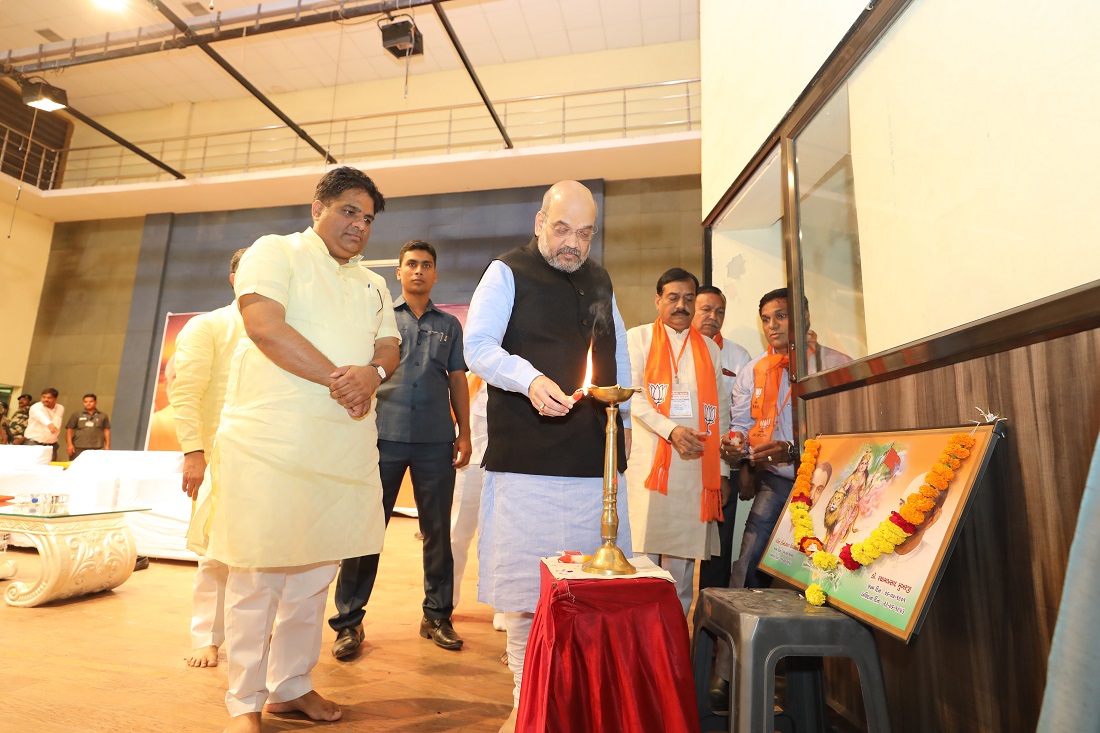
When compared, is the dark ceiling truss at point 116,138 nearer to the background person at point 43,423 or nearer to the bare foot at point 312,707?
the background person at point 43,423

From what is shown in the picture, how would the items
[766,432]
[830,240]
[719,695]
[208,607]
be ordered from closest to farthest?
1. [719,695]
2. [830,240]
3. [208,607]
4. [766,432]

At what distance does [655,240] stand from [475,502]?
541 centimetres

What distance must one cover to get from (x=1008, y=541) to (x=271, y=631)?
6.12 ft

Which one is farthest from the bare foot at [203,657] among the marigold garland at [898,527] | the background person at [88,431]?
the background person at [88,431]

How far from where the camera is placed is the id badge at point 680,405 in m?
2.85

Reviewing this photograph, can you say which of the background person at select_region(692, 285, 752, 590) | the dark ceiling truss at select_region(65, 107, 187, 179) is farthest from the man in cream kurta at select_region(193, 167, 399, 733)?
the dark ceiling truss at select_region(65, 107, 187, 179)

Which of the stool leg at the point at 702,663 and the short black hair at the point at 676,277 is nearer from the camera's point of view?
the stool leg at the point at 702,663

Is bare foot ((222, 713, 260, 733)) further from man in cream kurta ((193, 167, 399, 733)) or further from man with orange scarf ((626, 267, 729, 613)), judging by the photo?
man with orange scarf ((626, 267, 729, 613))

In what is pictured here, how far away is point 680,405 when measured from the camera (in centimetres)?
286

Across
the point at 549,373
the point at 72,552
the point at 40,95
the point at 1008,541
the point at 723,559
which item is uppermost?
the point at 40,95

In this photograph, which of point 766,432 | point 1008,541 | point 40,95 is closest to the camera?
point 1008,541

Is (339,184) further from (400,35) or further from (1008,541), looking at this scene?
(400,35)

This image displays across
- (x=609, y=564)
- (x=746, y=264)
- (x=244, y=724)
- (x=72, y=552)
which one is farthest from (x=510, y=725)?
(x=746, y=264)

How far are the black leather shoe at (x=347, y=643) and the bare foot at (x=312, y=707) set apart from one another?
0.52m
